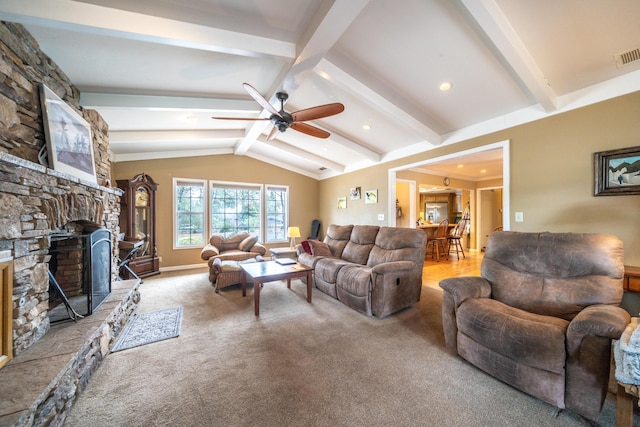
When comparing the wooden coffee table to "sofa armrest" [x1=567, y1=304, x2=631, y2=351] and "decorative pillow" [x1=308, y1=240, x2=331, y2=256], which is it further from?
"sofa armrest" [x1=567, y1=304, x2=631, y2=351]

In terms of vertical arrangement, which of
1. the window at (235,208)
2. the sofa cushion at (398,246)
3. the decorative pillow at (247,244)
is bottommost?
the decorative pillow at (247,244)

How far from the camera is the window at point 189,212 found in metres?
5.59

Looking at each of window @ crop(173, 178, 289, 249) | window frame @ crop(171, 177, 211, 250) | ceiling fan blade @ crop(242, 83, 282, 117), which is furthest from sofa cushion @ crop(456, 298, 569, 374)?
window frame @ crop(171, 177, 211, 250)

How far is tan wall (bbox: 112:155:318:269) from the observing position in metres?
5.28

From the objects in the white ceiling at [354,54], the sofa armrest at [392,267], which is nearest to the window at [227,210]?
the white ceiling at [354,54]

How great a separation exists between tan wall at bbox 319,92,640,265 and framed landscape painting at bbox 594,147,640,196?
6 centimetres

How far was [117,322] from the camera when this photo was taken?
7.93 ft

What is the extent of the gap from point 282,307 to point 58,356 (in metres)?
2.05

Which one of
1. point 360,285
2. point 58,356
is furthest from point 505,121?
point 58,356

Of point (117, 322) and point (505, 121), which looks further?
point (505, 121)

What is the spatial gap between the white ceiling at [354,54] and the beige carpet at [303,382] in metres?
2.69

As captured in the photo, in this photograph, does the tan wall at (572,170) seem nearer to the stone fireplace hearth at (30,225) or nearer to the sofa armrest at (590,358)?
the sofa armrest at (590,358)

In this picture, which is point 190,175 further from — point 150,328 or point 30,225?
point 30,225

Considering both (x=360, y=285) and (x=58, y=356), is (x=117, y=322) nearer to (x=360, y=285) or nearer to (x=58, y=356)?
(x=58, y=356)
